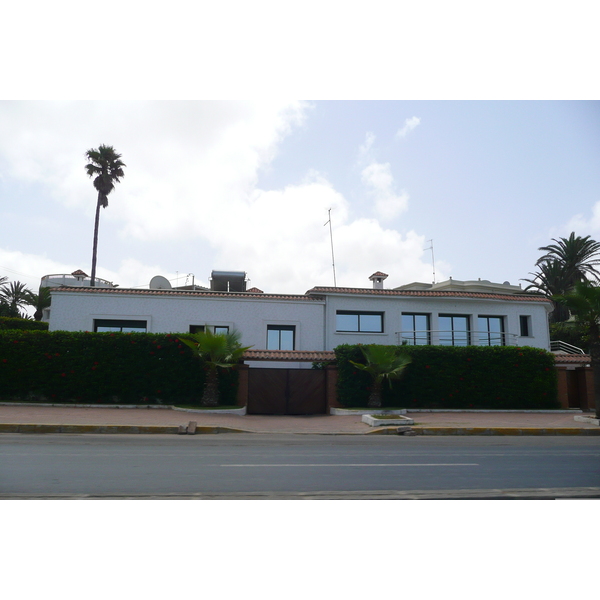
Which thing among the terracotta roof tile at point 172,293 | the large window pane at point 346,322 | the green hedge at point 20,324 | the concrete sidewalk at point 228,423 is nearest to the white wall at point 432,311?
the large window pane at point 346,322

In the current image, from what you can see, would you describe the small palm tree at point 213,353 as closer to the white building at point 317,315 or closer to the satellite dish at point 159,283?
the white building at point 317,315

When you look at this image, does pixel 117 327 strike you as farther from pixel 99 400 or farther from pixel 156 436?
pixel 156 436

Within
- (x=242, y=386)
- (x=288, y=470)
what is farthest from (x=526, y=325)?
(x=288, y=470)

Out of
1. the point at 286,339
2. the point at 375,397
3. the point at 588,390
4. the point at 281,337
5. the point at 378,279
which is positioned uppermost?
the point at 378,279

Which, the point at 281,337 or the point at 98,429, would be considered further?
the point at 281,337

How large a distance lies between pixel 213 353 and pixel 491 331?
645 inches

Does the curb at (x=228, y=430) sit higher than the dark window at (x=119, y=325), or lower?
lower

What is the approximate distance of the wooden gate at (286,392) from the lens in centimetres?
Result: 2162

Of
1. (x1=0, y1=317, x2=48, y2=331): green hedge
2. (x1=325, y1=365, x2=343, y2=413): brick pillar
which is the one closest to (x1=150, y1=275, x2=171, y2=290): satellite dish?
(x1=0, y1=317, x2=48, y2=331): green hedge

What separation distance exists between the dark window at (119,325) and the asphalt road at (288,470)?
13.0 m

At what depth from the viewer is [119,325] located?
24969 mm

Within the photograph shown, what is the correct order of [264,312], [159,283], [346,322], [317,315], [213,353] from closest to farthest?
[213,353] < [264,312] < [317,315] < [346,322] < [159,283]

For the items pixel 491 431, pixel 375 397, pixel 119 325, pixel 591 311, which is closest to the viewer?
pixel 491 431

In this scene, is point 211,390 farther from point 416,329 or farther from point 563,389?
point 563,389
